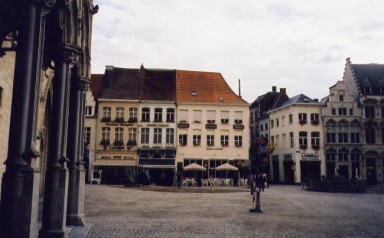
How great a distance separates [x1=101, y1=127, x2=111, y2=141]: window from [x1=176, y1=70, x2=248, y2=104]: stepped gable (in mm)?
9042

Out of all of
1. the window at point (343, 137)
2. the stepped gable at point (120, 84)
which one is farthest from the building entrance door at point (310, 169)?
the stepped gable at point (120, 84)

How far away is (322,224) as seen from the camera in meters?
12.1

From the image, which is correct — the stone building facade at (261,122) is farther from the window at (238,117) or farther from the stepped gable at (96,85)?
the stepped gable at (96,85)

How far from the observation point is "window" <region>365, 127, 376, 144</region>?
48.2 m

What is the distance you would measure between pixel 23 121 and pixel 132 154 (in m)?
38.2

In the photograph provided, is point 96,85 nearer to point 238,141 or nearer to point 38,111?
point 238,141

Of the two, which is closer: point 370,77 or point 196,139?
point 196,139

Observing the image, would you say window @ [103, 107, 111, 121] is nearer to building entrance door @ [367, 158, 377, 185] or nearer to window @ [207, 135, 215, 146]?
window @ [207, 135, 215, 146]

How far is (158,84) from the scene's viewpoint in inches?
1857

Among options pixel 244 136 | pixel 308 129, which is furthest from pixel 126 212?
pixel 308 129

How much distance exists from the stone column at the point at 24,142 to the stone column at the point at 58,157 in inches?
78.5

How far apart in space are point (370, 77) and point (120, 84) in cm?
3385

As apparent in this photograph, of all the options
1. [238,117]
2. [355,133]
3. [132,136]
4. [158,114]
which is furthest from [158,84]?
[355,133]

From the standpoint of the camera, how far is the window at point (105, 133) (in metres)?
43.7
